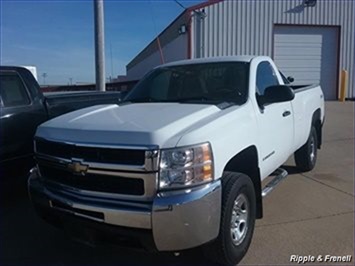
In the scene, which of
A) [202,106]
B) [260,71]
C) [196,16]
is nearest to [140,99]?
[202,106]

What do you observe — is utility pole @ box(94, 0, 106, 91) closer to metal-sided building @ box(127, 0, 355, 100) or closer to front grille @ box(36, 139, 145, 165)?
metal-sided building @ box(127, 0, 355, 100)

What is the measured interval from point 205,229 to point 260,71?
2.48 m

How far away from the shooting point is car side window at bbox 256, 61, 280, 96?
4690mm

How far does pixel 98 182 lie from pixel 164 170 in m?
0.59

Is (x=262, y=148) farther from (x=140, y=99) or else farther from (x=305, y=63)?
(x=305, y=63)

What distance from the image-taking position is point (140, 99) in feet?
15.8

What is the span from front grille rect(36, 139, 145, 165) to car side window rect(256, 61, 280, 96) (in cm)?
202

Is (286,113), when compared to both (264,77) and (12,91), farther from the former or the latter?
(12,91)

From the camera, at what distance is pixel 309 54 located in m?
19.5

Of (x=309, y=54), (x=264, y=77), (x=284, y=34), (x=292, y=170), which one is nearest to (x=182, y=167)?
(x=264, y=77)

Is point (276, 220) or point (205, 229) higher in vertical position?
point (205, 229)

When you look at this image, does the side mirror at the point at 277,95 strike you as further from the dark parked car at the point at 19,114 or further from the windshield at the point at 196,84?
the dark parked car at the point at 19,114

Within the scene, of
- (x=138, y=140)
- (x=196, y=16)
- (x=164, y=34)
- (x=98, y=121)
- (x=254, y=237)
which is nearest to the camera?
(x=138, y=140)

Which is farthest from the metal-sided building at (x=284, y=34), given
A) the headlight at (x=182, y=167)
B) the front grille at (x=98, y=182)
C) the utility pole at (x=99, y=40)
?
the headlight at (x=182, y=167)
